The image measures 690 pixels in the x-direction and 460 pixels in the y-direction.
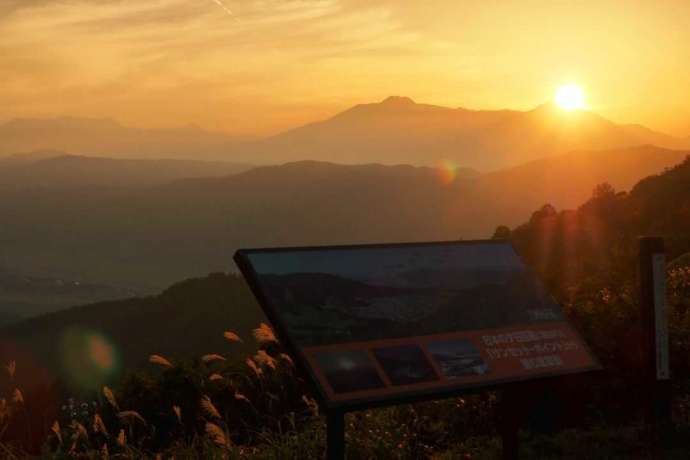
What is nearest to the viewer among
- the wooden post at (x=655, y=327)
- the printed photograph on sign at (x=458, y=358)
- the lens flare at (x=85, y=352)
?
the printed photograph on sign at (x=458, y=358)

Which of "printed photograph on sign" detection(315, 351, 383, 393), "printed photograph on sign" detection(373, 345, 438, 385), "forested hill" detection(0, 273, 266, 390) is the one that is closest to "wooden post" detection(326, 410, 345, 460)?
"printed photograph on sign" detection(315, 351, 383, 393)

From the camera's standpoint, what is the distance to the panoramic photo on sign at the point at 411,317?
5344 mm

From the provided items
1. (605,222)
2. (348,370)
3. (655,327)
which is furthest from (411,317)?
(605,222)

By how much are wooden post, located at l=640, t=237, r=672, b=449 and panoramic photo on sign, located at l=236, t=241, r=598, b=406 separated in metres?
1.04

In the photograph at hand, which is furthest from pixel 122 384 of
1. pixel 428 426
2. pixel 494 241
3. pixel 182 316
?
pixel 182 316

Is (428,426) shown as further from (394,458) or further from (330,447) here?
(330,447)

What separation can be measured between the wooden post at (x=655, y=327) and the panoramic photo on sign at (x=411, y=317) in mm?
1036

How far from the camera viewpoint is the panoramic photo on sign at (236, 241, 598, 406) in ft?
17.5

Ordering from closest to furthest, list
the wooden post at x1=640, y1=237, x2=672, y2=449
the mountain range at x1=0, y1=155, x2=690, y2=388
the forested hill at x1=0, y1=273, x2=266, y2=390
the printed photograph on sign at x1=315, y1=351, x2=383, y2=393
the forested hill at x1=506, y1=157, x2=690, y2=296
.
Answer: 1. the printed photograph on sign at x1=315, y1=351, x2=383, y2=393
2. the wooden post at x1=640, y1=237, x2=672, y2=449
3. the mountain range at x1=0, y1=155, x2=690, y2=388
4. the forested hill at x1=506, y1=157, x2=690, y2=296
5. the forested hill at x1=0, y1=273, x2=266, y2=390

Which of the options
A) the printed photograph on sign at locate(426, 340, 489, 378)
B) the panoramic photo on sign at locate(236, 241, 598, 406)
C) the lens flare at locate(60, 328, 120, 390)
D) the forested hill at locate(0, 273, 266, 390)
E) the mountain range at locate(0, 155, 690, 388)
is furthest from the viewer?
the lens flare at locate(60, 328, 120, 390)

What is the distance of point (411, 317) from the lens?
19.3 ft

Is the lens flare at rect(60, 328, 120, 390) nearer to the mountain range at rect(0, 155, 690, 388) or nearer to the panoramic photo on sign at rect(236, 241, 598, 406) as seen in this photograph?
the mountain range at rect(0, 155, 690, 388)

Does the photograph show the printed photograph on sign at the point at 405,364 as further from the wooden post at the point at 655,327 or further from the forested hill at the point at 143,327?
the forested hill at the point at 143,327

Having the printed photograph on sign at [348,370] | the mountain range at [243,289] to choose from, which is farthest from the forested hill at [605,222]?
the printed photograph on sign at [348,370]
